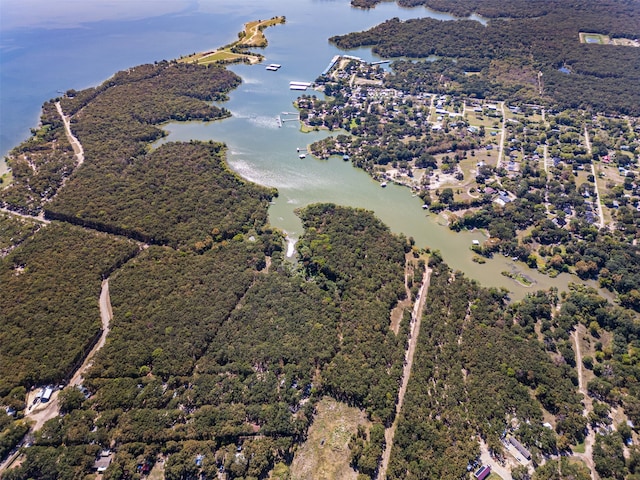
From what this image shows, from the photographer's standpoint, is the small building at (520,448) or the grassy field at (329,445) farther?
the small building at (520,448)

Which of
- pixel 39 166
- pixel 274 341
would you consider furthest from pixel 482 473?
pixel 39 166

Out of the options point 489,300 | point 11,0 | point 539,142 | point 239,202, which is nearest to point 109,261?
point 239,202

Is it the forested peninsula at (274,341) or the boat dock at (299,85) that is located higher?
the boat dock at (299,85)

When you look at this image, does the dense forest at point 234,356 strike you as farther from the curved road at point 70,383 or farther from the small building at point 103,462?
the curved road at point 70,383

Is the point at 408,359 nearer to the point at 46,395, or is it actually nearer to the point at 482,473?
the point at 482,473

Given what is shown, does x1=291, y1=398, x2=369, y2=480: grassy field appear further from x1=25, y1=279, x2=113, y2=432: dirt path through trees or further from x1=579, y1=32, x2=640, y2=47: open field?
x1=579, y1=32, x2=640, y2=47: open field

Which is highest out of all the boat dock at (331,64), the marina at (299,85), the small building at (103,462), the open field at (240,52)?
the open field at (240,52)

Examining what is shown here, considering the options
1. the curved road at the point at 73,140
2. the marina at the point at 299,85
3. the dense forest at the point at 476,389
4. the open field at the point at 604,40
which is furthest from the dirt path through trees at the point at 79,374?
the open field at the point at 604,40
